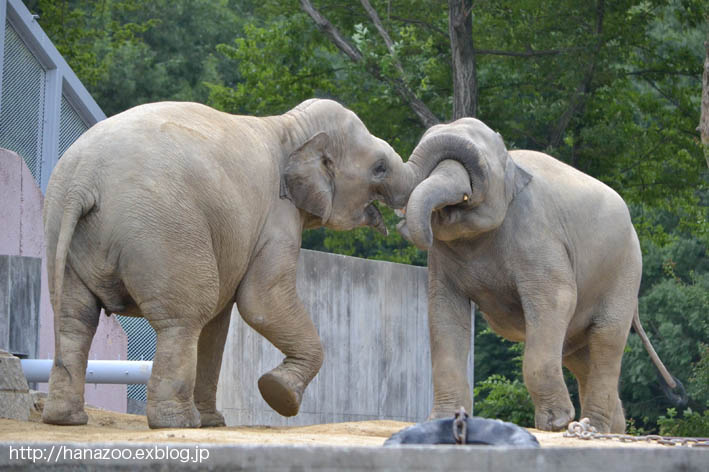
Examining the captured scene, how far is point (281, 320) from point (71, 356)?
1428mm

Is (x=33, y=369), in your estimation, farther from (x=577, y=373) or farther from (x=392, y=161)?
(x=577, y=373)

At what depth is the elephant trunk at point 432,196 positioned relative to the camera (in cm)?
755

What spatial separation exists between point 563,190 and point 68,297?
3.79 meters

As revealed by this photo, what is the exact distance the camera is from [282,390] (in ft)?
24.8

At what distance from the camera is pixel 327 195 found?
8117 millimetres

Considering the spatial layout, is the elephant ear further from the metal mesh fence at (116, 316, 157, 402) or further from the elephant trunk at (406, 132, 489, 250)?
the metal mesh fence at (116, 316, 157, 402)

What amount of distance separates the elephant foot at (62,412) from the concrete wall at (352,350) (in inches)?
134

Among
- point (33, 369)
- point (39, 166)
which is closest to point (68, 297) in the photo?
point (33, 369)

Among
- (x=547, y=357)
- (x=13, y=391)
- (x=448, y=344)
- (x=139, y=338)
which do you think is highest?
(x=139, y=338)

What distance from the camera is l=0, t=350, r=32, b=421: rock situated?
737cm

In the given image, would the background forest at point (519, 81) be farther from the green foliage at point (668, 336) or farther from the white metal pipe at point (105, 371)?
the white metal pipe at point (105, 371)

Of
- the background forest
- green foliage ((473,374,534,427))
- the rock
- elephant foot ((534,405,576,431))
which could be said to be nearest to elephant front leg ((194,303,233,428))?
the rock

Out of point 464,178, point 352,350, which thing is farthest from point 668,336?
point 464,178

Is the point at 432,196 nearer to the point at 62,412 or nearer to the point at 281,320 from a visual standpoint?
the point at 281,320
